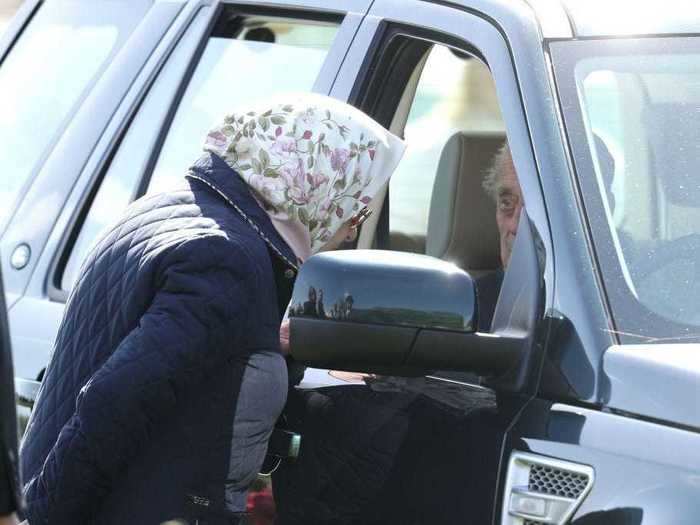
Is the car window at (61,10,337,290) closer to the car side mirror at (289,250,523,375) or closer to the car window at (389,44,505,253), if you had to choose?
the car window at (389,44,505,253)

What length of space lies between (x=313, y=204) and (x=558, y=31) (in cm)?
57

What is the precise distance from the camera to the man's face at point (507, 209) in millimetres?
3125

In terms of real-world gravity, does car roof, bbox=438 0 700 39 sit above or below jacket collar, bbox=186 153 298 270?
above

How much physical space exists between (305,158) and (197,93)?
98 cm

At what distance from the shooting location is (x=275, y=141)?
2.78 metres

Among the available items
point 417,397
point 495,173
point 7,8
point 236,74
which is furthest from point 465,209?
point 7,8

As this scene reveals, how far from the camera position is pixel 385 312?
8.02 ft

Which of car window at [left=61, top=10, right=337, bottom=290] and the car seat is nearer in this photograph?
car window at [left=61, top=10, right=337, bottom=290]

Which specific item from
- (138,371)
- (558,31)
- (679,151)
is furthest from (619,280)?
(138,371)

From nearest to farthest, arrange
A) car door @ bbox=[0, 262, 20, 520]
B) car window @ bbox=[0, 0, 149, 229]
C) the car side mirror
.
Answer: car door @ bbox=[0, 262, 20, 520], the car side mirror, car window @ bbox=[0, 0, 149, 229]

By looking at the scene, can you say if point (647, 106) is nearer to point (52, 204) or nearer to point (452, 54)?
point (452, 54)

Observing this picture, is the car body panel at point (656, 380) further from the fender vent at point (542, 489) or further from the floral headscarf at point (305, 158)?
the floral headscarf at point (305, 158)

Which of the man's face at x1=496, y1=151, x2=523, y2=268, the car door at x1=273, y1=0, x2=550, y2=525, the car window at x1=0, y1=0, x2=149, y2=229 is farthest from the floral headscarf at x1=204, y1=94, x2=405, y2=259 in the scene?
the car window at x1=0, y1=0, x2=149, y2=229

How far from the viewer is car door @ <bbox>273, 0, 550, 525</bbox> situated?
253 cm
